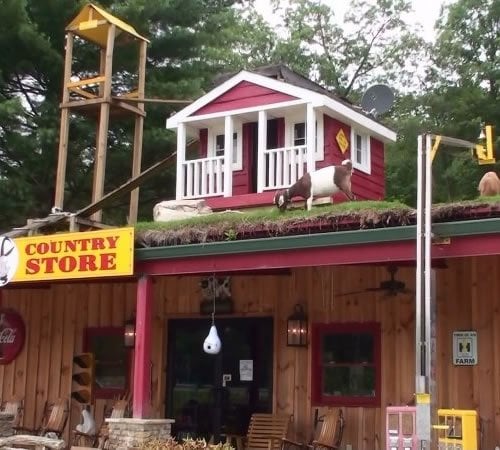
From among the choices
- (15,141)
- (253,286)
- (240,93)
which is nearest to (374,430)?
(253,286)

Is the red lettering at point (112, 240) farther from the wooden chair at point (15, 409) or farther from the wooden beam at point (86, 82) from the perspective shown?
the wooden beam at point (86, 82)

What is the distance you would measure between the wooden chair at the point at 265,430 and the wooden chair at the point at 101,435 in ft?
5.61

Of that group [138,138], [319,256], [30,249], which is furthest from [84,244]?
[138,138]

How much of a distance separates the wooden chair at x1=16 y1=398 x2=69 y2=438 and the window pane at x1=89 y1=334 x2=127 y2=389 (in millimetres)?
666

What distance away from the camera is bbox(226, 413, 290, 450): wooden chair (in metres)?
11.7

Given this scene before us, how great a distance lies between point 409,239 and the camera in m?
9.18

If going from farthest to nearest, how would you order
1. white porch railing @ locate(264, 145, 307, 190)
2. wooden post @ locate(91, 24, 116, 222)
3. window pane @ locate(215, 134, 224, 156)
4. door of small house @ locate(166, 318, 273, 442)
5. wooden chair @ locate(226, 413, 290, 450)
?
wooden post @ locate(91, 24, 116, 222)
window pane @ locate(215, 134, 224, 156)
white porch railing @ locate(264, 145, 307, 190)
door of small house @ locate(166, 318, 273, 442)
wooden chair @ locate(226, 413, 290, 450)

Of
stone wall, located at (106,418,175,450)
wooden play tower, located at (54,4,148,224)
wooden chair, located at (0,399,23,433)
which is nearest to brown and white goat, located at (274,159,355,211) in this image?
stone wall, located at (106,418,175,450)

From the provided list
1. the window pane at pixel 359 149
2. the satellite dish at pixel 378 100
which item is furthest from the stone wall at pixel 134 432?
the satellite dish at pixel 378 100

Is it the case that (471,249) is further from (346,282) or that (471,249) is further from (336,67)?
(336,67)

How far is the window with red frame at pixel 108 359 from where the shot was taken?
14.0 metres

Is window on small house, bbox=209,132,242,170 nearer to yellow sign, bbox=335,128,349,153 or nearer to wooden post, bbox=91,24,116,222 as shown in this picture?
yellow sign, bbox=335,128,349,153

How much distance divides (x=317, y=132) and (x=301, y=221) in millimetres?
4961

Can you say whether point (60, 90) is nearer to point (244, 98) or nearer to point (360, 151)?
point (244, 98)
